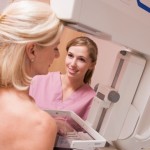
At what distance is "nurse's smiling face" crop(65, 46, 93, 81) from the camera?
1671 mm

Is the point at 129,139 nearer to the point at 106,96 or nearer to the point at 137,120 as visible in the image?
the point at 137,120

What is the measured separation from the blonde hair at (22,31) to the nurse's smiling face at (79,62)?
740 mm

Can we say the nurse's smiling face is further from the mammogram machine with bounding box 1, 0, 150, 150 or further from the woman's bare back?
the woman's bare back

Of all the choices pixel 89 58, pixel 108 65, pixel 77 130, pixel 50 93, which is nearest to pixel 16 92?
pixel 77 130

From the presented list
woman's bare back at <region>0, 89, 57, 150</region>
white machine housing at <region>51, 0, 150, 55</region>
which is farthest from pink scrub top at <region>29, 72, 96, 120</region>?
white machine housing at <region>51, 0, 150, 55</region>

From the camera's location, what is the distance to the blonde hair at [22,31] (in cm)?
88

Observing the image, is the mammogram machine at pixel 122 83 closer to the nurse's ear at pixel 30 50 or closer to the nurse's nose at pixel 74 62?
the nurse's ear at pixel 30 50

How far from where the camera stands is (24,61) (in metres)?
0.95

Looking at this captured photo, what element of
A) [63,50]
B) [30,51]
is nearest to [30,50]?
[30,51]

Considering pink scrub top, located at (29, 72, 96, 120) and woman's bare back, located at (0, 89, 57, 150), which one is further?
pink scrub top, located at (29, 72, 96, 120)

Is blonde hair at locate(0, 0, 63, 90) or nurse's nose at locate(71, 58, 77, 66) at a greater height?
blonde hair at locate(0, 0, 63, 90)

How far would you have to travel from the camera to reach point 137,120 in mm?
1015

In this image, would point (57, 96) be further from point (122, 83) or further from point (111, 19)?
point (111, 19)

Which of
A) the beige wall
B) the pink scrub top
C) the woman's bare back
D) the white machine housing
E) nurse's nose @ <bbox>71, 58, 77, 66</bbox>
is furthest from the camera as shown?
the beige wall
